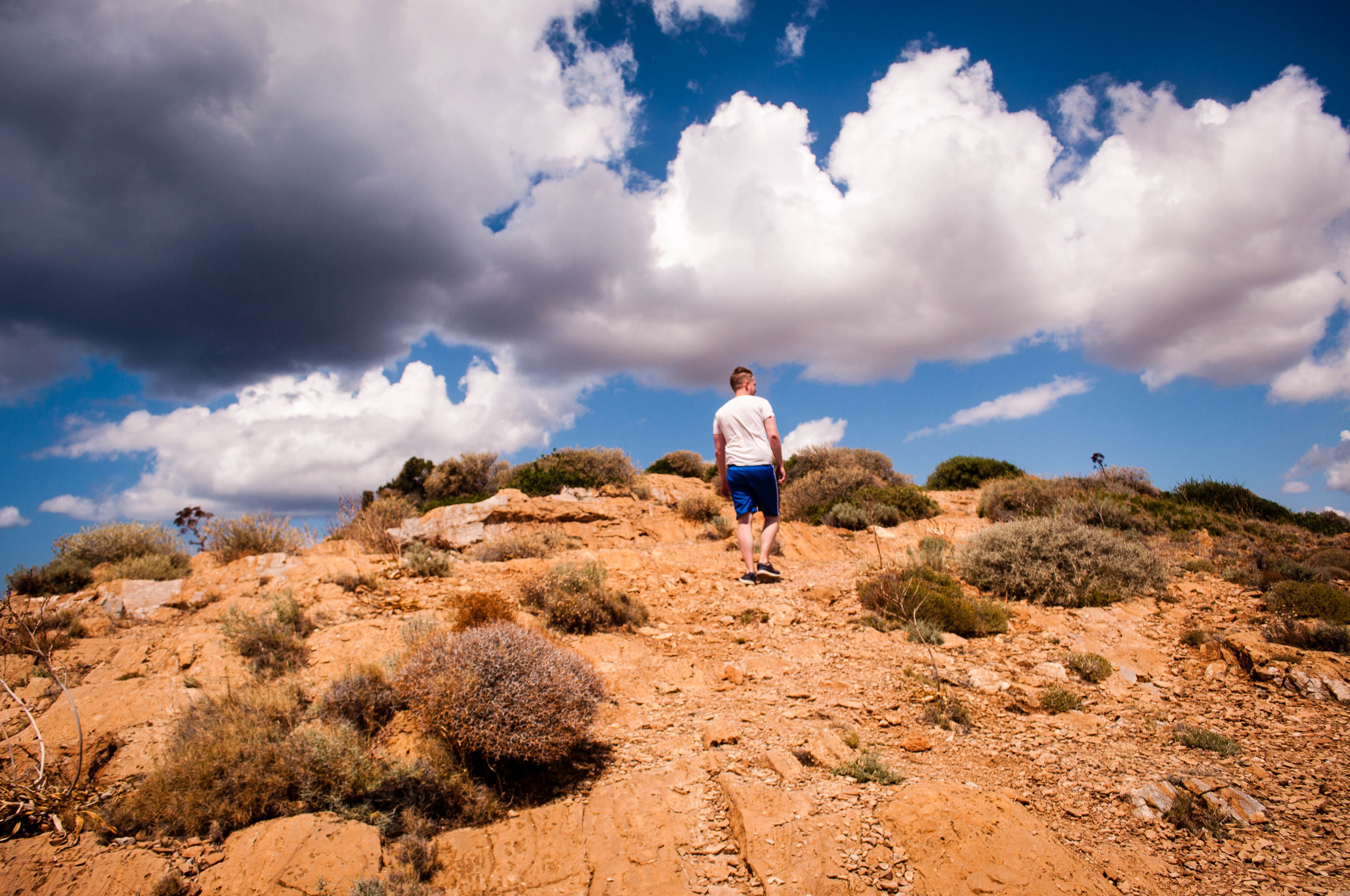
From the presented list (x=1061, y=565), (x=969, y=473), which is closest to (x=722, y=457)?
(x=1061, y=565)

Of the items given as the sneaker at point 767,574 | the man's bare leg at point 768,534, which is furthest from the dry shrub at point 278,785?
the sneaker at point 767,574

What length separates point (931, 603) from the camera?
5824 millimetres

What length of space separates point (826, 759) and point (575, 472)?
469 inches

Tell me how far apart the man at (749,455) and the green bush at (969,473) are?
9939mm

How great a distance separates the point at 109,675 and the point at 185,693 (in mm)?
991

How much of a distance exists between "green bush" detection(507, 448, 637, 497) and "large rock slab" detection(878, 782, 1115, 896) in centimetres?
1176

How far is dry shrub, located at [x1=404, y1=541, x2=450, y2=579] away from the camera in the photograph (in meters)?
7.77

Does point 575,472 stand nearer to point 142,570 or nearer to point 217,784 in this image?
point 142,570

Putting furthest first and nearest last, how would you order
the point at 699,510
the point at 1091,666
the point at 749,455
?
1. the point at 699,510
2. the point at 749,455
3. the point at 1091,666

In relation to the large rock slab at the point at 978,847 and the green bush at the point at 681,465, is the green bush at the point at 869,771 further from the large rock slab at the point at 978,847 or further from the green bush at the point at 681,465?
the green bush at the point at 681,465

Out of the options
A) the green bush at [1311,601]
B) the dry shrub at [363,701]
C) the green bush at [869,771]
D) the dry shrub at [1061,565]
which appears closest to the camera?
the green bush at [869,771]

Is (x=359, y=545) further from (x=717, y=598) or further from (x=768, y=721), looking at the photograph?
(x=768, y=721)

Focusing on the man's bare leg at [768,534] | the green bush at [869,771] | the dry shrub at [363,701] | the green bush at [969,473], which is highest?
the green bush at [969,473]

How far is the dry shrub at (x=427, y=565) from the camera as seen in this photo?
7.77 metres
